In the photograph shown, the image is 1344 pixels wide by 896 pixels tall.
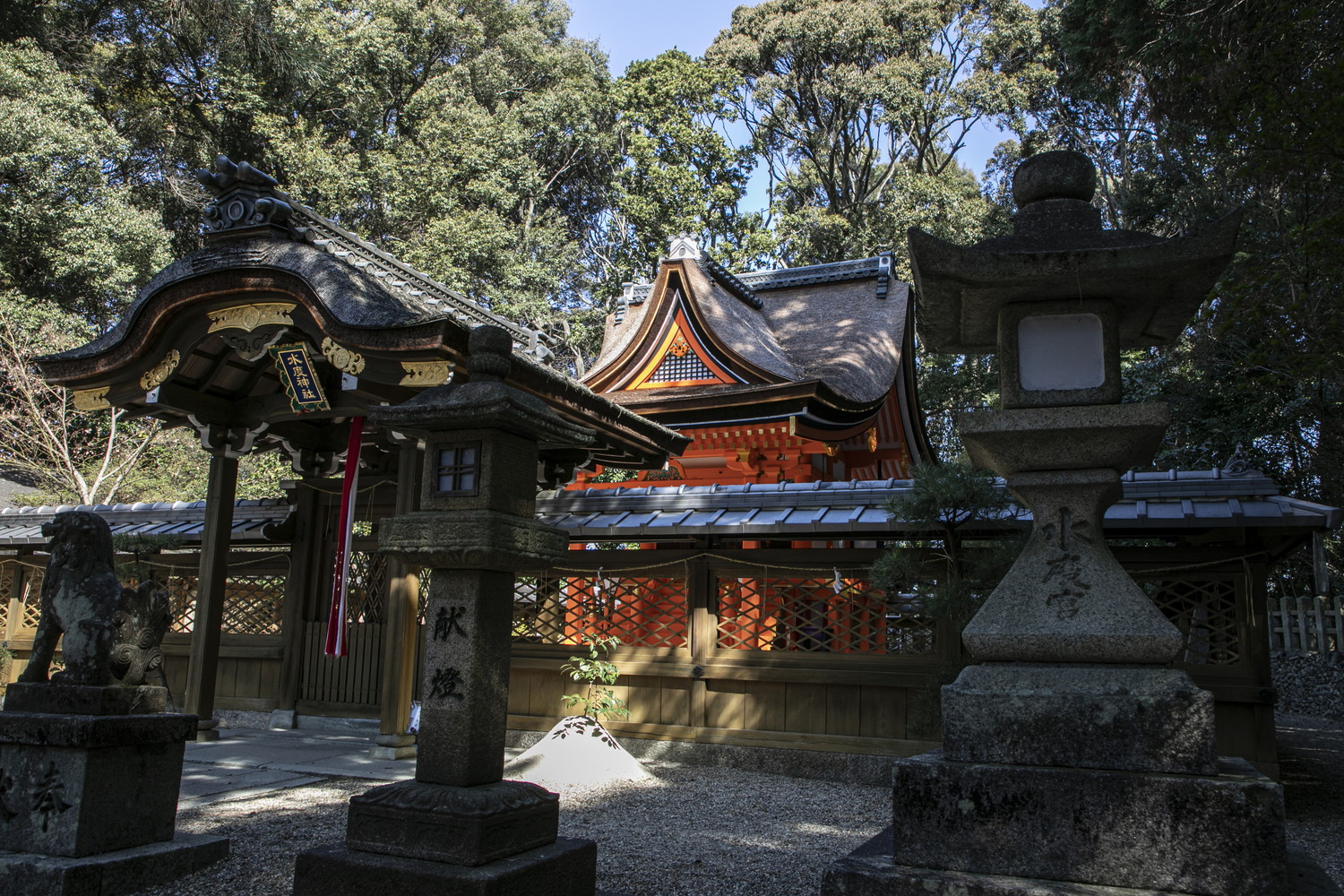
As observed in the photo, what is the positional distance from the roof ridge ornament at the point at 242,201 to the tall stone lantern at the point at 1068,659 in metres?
5.90

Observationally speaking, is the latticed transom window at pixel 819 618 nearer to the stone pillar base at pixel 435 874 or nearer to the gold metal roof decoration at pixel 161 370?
the stone pillar base at pixel 435 874

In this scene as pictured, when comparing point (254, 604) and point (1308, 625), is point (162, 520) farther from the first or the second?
point (1308, 625)

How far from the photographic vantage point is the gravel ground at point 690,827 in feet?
13.9

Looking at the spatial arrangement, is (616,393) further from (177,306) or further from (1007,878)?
(1007,878)

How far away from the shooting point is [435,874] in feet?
11.0

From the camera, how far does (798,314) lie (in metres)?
15.4

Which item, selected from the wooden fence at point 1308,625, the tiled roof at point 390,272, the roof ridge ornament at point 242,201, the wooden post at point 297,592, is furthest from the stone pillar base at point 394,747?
the wooden fence at point 1308,625

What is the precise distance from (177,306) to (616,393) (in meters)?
5.70

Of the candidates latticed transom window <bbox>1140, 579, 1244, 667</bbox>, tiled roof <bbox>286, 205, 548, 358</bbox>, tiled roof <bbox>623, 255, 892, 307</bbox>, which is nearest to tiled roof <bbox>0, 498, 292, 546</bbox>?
tiled roof <bbox>286, 205, 548, 358</bbox>

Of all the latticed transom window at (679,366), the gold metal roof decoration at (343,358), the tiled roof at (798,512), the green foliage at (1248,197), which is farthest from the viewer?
the latticed transom window at (679,366)

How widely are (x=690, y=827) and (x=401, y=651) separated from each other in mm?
3174

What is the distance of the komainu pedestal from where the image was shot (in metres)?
3.85

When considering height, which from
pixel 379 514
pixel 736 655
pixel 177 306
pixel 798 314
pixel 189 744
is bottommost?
pixel 189 744

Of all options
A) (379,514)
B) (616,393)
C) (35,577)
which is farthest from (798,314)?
(35,577)
